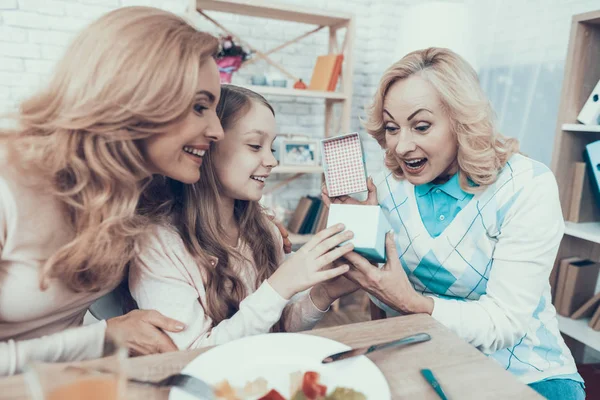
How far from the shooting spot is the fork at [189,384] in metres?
0.58

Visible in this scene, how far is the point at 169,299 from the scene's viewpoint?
0.91m

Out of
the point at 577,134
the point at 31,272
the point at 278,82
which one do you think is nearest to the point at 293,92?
the point at 278,82

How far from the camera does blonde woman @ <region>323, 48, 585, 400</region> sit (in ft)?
3.29

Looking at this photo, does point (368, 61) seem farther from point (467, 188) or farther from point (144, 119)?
point (144, 119)

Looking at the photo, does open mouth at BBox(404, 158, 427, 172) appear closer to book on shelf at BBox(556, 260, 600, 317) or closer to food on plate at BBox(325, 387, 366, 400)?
food on plate at BBox(325, 387, 366, 400)

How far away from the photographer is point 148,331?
0.84 metres

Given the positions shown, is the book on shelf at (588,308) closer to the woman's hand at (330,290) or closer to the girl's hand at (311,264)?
the woman's hand at (330,290)

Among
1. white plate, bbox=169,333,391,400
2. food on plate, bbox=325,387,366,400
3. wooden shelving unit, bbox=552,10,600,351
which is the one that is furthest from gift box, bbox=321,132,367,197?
wooden shelving unit, bbox=552,10,600,351

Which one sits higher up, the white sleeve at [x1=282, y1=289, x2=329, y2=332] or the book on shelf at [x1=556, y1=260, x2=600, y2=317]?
the white sleeve at [x1=282, y1=289, x2=329, y2=332]

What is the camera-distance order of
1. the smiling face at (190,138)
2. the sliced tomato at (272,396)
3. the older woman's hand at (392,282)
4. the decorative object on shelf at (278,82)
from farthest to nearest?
1. the decorative object on shelf at (278,82)
2. the older woman's hand at (392,282)
3. the smiling face at (190,138)
4. the sliced tomato at (272,396)

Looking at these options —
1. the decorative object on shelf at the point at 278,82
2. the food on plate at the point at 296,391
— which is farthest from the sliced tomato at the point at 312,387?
the decorative object on shelf at the point at 278,82

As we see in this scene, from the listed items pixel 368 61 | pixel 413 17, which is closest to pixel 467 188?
pixel 413 17

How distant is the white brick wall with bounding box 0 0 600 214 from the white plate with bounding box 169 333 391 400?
1.92m

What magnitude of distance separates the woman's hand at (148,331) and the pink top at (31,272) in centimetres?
5
